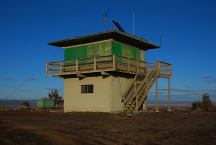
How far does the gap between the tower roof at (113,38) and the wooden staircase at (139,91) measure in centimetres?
273

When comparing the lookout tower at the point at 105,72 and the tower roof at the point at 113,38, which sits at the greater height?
the tower roof at the point at 113,38

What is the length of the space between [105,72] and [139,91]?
12.7 ft

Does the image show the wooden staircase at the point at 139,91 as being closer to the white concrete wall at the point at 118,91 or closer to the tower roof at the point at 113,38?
the white concrete wall at the point at 118,91

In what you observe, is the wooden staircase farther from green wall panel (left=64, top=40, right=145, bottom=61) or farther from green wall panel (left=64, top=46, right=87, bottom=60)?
green wall panel (left=64, top=46, right=87, bottom=60)

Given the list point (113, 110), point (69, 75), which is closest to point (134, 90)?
point (113, 110)

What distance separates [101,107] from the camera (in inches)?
933

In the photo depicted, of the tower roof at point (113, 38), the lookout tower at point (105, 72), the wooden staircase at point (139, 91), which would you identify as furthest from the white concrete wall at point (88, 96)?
the tower roof at point (113, 38)

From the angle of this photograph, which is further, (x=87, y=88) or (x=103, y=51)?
(x=87, y=88)

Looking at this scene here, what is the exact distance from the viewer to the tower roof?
23.4 metres

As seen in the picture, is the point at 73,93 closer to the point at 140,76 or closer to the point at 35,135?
the point at 140,76

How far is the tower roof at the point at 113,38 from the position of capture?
2344 cm

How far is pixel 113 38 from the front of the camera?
23.9 metres

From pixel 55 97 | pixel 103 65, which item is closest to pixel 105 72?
pixel 103 65

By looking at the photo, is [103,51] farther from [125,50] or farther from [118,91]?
[118,91]
